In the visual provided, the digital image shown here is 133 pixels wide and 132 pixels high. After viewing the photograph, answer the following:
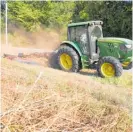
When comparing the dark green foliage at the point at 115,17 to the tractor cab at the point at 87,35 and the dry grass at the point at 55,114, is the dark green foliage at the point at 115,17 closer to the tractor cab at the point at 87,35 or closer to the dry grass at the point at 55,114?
the tractor cab at the point at 87,35

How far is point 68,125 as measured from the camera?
3.45 meters

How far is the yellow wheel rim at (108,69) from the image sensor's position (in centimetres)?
1084

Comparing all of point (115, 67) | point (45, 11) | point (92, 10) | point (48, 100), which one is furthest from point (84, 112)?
point (45, 11)

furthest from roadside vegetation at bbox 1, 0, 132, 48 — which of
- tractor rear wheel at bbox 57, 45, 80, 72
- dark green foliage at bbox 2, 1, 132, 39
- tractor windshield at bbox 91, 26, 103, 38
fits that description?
tractor windshield at bbox 91, 26, 103, 38

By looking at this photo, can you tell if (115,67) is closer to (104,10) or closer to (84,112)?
(84,112)

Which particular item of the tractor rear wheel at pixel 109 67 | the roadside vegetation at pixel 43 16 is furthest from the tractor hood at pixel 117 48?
the roadside vegetation at pixel 43 16

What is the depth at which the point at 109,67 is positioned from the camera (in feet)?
35.8

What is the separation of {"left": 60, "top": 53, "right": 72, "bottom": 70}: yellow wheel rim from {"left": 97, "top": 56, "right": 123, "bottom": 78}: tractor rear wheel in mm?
1247

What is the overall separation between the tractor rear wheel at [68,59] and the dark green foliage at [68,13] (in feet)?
28.5

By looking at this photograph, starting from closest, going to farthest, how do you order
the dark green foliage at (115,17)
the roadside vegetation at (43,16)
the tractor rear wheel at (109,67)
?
1. the tractor rear wheel at (109,67)
2. the dark green foliage at (115,17)
3. the roadside vegetation at (43,16)

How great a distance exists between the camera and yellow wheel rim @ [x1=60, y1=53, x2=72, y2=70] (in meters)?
12.0

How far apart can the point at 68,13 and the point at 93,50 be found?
55.1 ft

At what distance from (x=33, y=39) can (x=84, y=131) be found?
2366 cm

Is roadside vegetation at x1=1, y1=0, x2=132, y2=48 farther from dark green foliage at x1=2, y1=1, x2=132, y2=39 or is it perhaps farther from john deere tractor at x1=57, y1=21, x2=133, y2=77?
john deere tractor at x1=57, y1=21, x2=133, y2=77
